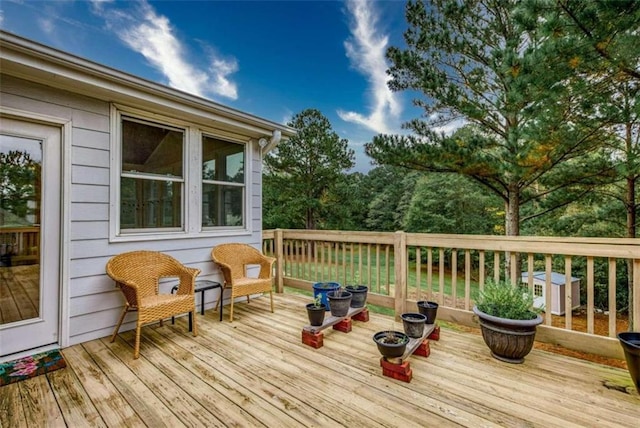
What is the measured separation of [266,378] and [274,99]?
10287mm

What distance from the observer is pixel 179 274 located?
10.2 ft

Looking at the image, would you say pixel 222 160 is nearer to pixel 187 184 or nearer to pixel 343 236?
pixel 187 184

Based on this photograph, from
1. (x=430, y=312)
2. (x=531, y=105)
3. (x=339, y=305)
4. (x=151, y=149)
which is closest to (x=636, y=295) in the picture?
(x=430, y=312)

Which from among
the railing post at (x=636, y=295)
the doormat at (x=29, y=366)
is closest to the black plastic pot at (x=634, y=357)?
the railing post at (x=636, y=295)

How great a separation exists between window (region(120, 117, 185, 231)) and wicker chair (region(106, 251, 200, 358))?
38cm

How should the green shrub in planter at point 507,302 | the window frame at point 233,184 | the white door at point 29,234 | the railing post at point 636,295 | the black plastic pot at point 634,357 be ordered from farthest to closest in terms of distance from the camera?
1. the window frame at point 233,184
2. the white door at point 29,234
3. the green shrub in planter at point 507,302
4. the railing post at point 636,295
5. the black plastic pot at point 634,357

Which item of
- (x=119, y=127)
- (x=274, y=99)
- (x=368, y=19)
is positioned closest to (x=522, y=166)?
(x=368, y=19)

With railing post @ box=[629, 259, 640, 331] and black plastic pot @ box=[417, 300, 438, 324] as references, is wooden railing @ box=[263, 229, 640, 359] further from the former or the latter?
black plastic pot @ box=[417, 300, 438, 324]

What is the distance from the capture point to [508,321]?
2209mm

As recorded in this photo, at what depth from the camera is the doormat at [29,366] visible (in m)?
2.09

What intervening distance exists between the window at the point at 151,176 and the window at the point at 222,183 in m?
0.33

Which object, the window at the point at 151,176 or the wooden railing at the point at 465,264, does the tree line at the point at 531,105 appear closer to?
the wooden railing at the point at 465,264

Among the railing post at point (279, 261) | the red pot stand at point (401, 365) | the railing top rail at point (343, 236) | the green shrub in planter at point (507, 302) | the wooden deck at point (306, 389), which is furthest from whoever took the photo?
the railing post at point (279, 261)

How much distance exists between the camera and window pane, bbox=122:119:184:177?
3.06 m
